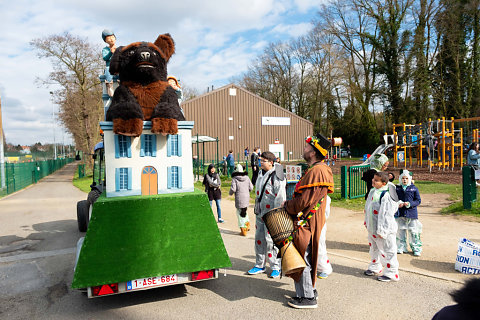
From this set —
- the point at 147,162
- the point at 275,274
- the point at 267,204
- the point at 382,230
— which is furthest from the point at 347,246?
the point at 147,162

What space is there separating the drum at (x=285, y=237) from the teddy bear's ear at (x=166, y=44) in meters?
3.05

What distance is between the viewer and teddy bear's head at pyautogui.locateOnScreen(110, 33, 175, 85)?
461 centimetres

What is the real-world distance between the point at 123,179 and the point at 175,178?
69cm

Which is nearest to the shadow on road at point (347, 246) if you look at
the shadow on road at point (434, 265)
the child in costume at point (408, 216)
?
the child in costume at point (408, 216)

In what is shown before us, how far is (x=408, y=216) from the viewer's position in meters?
5.81

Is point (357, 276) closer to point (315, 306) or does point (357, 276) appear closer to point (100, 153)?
point (315, 306)

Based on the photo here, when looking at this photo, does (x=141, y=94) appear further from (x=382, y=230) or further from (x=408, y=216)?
(x=408, y=216)

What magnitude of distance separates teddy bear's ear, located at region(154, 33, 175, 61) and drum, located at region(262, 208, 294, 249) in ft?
9.93

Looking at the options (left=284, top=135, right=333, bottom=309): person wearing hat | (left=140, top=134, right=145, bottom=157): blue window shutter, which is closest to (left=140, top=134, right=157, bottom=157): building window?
(left=140, top=134, right=145, bottom=157): blue window shutter

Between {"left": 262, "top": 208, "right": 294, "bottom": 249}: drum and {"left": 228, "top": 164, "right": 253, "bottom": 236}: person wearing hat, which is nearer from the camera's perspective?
{"left": 262, "top": 208, "right": 294, "bottom": 249}: drum

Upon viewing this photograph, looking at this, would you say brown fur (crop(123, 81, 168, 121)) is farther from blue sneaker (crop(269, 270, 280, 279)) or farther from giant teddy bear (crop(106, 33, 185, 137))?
blue sneaker (crop(269, 270, 280, 279))

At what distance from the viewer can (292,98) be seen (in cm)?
4969

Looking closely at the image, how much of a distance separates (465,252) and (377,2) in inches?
1449

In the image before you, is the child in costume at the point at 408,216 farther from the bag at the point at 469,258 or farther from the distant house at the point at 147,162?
the distant house at the point at 147,162
